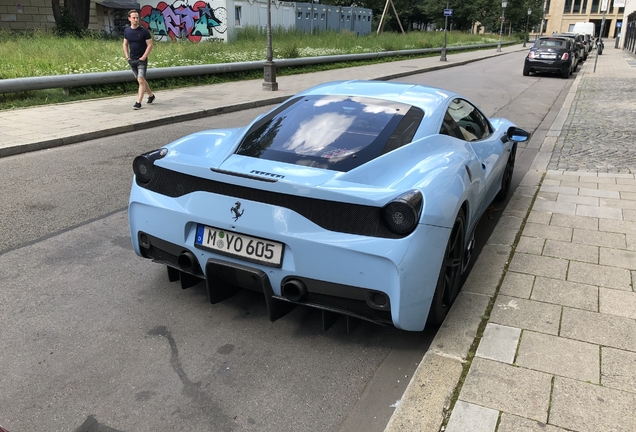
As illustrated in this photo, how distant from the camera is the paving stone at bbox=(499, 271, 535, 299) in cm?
361

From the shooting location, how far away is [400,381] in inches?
112

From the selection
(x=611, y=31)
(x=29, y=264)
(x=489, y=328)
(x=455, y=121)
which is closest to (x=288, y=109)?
(x=455, y=121)

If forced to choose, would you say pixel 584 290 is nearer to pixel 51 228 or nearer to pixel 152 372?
pixel 152 372

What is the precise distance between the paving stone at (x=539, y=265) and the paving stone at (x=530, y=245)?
10cm

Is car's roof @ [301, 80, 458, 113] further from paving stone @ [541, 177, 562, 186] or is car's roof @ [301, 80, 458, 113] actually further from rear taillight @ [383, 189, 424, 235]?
paving stone @ [541, 177, 562, 186]

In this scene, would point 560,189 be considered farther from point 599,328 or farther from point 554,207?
point 599,328

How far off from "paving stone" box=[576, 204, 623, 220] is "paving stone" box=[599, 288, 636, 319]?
5.77 feet

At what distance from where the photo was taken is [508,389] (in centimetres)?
262

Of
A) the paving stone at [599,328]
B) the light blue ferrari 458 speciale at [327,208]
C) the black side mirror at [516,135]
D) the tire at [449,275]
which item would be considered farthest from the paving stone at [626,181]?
the tire at [449,275]

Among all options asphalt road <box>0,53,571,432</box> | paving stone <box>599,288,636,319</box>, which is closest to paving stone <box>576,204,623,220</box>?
paving stone <box>599,288,636,319</box>

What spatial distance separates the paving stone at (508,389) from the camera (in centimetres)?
248

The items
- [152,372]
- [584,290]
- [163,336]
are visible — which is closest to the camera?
[152,372]

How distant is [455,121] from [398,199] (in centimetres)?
161

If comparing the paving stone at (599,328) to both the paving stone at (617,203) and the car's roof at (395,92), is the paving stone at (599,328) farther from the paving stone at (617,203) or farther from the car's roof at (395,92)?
the paving stone at (617,203)
